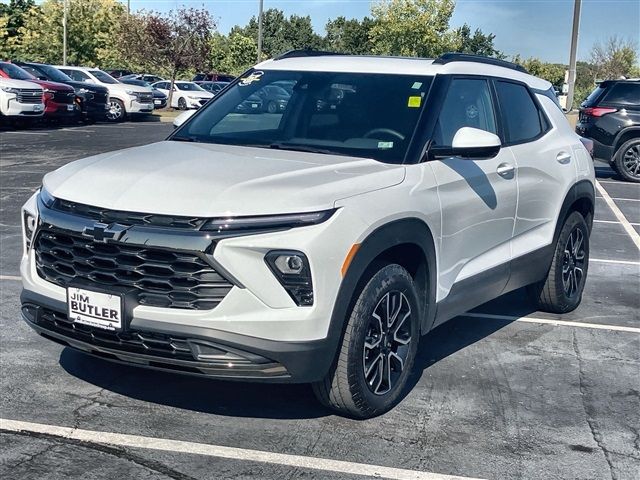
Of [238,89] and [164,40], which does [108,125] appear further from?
[238,89]

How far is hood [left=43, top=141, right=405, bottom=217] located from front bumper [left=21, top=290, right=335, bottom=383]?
1.78 ft

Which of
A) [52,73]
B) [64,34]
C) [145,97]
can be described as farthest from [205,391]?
[64,34]

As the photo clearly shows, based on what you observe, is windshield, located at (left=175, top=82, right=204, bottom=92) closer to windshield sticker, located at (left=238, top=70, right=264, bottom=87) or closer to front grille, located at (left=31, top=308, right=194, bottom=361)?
windshield sticker, located at (left=238, top=70, right=264, bottom=87)

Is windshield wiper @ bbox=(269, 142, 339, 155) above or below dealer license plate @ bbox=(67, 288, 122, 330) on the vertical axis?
above

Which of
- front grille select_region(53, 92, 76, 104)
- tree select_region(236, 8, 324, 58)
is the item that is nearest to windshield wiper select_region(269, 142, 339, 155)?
front grille select_region(53, 92, 76, 104)

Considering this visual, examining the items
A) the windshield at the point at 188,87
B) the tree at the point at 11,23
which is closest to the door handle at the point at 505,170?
the windshield at the point at 188,87

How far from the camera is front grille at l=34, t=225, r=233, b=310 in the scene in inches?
157

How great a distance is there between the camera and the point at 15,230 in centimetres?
947

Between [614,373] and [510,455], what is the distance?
1.62m

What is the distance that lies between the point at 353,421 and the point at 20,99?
21.0 metres

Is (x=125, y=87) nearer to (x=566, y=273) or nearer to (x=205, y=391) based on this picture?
(x=566, y=273)

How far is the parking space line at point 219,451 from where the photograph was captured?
402 centimetres

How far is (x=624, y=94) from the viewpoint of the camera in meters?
16.7

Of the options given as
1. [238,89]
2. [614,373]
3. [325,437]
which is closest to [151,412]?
[325,437]
